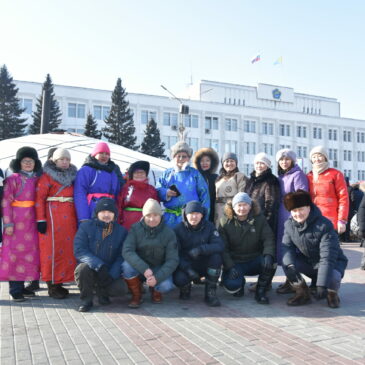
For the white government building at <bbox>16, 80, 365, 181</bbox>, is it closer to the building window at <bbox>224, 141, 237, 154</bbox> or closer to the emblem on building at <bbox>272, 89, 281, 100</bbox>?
the building window at <bbox>224, 141, 237, 154</bbox>

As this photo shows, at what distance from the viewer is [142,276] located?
4.37 m

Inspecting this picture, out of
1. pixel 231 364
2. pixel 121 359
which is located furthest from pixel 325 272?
pixel 121 359

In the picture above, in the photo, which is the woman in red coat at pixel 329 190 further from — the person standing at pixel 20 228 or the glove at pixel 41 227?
the person standing at pixel 20 228

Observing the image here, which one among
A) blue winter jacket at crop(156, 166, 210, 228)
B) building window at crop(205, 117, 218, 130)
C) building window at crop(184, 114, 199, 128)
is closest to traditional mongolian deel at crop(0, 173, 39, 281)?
blue winter jacket at crop(156, 166, 210, 228)

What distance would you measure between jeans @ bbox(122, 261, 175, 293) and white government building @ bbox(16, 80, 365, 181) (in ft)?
120

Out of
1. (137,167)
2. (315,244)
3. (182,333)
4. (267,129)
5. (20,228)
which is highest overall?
(267,129)

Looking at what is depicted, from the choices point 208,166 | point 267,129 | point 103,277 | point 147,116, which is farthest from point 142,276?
point 267,129

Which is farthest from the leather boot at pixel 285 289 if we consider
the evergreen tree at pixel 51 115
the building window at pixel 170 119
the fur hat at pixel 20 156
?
the building window at pixel 170 119

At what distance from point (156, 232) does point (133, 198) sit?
0.60 metres

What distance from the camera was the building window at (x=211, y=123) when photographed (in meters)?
46.2

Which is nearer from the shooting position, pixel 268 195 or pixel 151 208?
pixel 151 208

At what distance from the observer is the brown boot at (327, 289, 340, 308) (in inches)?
168

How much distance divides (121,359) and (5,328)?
1.20 metres

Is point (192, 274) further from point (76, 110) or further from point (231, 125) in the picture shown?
point (231, 125)
